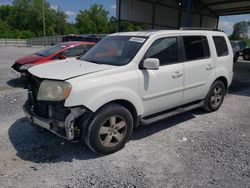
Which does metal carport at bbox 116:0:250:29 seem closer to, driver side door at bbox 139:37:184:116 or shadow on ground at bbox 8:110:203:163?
driver side door at bbox 139:37:184:116

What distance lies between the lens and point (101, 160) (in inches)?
142

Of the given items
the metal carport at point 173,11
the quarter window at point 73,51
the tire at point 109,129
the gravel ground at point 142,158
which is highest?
the metal carport at point 173,11

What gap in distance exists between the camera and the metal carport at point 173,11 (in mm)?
19641

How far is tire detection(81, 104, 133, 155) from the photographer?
344 centimetres

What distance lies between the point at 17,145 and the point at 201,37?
413 cm

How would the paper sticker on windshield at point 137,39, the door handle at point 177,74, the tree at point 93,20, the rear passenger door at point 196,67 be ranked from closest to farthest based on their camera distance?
the paper sticker on windshield at point 137,39
the door handle at point 177,74
the rear passenger door at point 196,67
the tree at point 93,20

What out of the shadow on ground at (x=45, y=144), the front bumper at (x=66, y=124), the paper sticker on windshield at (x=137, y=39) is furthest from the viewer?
the paper sticker on windshield at (x=137, y=39)

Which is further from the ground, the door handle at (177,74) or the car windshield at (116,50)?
the car windshield at (116,50)

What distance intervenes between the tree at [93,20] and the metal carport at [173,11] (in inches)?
2114

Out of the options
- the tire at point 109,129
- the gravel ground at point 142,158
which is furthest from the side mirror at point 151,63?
the gravel ground at point 142,158

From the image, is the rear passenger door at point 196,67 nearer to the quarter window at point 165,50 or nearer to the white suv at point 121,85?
the white suv at point 121,85

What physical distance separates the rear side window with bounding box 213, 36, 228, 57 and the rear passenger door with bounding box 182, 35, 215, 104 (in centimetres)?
37

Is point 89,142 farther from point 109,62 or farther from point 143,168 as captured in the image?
point 109,62

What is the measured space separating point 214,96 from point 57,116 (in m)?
3.84
